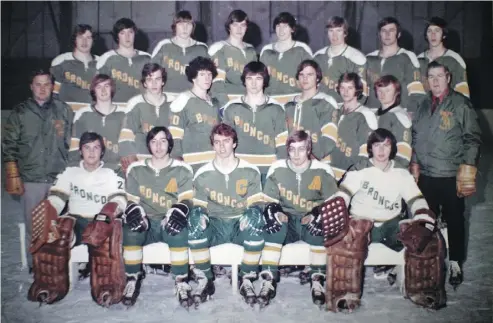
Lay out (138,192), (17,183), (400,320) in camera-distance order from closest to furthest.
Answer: (400,320) → (138,192) → (17,183)

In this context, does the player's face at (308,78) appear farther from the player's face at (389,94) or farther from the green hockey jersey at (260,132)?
the player's face at (389,94)

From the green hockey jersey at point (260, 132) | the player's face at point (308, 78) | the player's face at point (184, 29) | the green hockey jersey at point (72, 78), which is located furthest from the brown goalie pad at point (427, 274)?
the green hockey jersey at point (72, 78)

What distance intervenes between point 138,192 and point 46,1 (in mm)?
1259

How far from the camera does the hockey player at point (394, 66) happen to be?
2.71 m

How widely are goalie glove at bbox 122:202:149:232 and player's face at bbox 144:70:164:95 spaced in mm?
673

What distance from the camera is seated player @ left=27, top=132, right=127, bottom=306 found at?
2.48 meters

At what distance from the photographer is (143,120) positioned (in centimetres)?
266

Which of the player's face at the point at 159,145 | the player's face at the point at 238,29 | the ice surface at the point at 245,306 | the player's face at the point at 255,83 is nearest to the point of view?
the ice surface at the point at 245,306

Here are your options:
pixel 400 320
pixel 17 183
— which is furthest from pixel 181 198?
pixel 400 320

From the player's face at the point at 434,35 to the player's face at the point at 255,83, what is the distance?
3.34ft

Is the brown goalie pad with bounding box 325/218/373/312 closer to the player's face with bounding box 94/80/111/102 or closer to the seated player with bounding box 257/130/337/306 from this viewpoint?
the seated player with bounding box 257/130/337/306

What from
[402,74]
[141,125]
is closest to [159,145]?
[141,125]

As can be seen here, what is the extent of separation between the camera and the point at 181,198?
2.55 m

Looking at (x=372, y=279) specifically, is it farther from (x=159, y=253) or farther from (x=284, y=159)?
(x=159, y=253)
